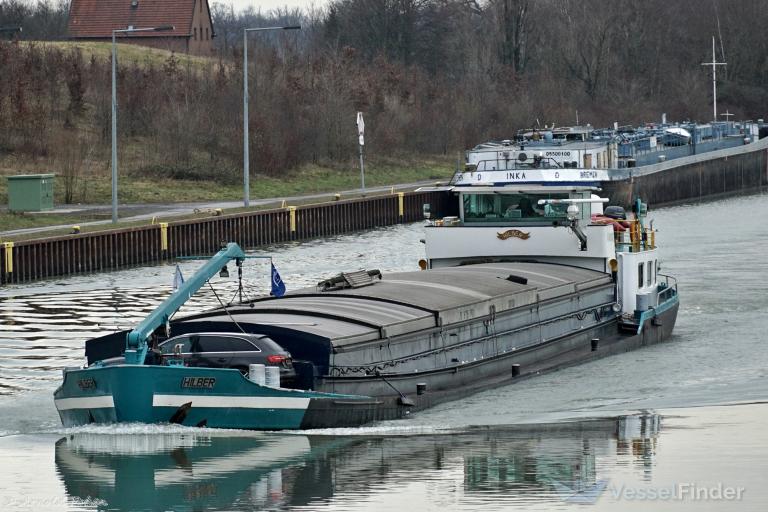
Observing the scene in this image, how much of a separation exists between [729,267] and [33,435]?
3223cm

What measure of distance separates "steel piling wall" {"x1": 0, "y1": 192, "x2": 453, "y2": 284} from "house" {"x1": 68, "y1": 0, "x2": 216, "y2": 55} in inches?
1898

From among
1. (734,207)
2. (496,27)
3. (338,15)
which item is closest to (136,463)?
(734,207)

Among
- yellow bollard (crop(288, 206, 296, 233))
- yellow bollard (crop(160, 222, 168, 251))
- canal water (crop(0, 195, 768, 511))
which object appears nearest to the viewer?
canal water (crop(0, 195, 768, 511))

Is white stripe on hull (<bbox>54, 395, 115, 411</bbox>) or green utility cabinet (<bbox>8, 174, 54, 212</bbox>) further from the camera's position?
green utility cabinet (<bbox>8, 174, 54, 212</bbox>)

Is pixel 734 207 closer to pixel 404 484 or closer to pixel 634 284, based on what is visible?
pixel 634 284

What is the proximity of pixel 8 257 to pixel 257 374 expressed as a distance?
27.9 metres

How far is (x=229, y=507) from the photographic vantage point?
938 inches

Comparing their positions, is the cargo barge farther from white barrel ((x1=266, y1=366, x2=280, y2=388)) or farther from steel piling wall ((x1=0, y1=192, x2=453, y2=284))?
steel piling wall ((x1=0, y1=192, x2=453, y2=284))

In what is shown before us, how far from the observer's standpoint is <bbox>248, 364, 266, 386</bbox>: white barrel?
26328 millimetres

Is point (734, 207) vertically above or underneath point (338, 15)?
underneath

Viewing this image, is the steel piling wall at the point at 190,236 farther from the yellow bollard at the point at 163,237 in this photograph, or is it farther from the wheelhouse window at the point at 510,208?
the wheelhouse window at the point at 510,208

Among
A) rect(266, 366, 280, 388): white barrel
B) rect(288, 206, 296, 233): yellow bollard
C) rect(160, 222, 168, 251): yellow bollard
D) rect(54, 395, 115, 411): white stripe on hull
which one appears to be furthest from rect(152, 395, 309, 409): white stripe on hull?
rect(288, 206, 296, 233): yellow bollard

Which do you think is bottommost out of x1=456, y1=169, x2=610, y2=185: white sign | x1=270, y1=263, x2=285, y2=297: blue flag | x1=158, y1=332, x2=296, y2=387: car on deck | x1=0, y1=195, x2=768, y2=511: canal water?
x1=0, y1=195, x2=768, y2=511: canal water

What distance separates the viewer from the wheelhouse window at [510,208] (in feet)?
126
